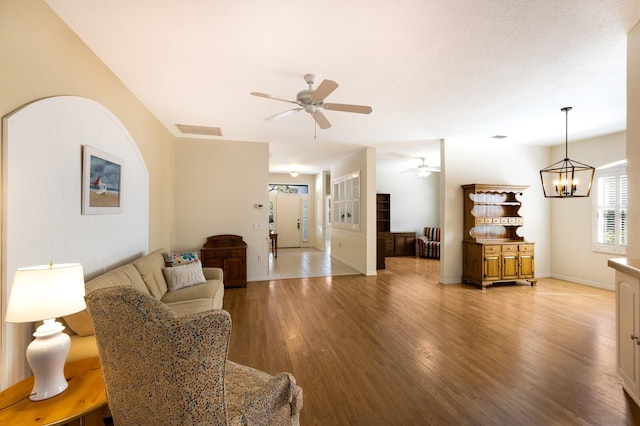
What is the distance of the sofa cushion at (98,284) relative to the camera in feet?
6.04

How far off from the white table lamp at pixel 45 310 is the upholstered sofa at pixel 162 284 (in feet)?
1.36

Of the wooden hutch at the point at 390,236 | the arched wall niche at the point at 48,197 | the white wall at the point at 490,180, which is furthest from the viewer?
the wooden hutch at the point at 390,236

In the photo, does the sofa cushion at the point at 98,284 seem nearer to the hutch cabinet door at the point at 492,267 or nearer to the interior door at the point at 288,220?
the hutch cabinet door at the point at 492,267

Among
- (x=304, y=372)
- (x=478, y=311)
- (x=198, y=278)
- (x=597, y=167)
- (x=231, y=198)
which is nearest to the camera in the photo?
(x=304, y=372)

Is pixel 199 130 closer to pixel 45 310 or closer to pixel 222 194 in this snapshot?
pixel 222 194

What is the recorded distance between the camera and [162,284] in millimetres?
3186

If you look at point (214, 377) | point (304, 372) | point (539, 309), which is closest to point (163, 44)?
point (214, 377)

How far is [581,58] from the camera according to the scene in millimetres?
2500

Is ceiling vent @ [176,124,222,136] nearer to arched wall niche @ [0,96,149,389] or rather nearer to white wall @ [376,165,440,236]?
arched wall niche @ [0,96,149,389]

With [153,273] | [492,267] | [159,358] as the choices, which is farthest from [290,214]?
[159,358]

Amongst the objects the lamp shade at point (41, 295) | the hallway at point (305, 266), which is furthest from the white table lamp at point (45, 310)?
the hallway at point (305, 266)

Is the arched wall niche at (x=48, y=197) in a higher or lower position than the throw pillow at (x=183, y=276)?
higher

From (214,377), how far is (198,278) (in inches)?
111

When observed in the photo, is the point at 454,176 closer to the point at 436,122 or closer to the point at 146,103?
the point at 436,122
